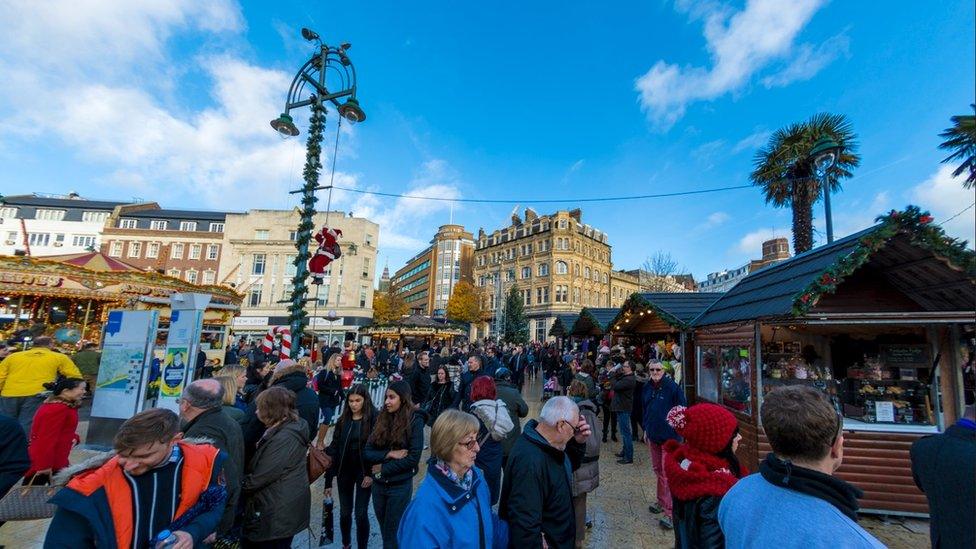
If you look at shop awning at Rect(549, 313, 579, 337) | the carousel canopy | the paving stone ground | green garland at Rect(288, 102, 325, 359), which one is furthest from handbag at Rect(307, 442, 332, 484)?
shop awning at Rect(549, 313, 579, 337)

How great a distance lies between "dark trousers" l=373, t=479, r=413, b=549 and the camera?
3547 mm

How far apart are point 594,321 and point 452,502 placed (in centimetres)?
1432

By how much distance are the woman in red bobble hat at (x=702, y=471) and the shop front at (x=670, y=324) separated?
612 centimetres

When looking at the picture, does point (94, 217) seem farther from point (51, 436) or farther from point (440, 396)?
point (440, 396)

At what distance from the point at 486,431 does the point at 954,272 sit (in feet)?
18.5

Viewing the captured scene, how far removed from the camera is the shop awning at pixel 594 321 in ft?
50.3

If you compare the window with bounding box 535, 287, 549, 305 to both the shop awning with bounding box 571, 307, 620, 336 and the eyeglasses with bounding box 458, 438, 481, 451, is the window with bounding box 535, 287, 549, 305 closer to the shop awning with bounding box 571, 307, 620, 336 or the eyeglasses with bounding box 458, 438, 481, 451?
the shop awning with bounding box 571, 307, 620, 336

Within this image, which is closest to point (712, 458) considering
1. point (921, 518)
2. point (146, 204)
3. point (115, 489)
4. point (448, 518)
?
point (448, 518)

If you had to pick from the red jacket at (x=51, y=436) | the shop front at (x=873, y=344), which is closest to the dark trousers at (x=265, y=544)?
the red jacket at (x=51, y=436)

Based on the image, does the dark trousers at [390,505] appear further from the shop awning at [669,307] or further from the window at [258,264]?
the window at [258,264]

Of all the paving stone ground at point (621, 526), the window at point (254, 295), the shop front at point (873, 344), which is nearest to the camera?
the paving stone ground at point (621, 526)

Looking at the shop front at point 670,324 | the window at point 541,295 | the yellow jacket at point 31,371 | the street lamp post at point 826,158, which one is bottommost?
the yellow jacket at point 31,371

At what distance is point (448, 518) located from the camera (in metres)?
2.05

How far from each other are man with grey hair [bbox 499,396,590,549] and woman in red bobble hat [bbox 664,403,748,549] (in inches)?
27.7
